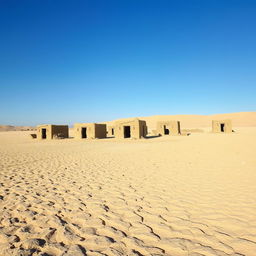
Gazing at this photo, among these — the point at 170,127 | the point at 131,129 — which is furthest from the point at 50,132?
the point at 170,127

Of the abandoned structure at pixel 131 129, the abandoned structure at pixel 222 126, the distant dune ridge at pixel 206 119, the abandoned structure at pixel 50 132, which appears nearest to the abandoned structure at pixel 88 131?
the abandoned structure at pixel 131 129

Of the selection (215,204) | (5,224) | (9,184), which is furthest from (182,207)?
(9,184)

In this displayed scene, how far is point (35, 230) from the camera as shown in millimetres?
2854

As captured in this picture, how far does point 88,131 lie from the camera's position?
2422 cm

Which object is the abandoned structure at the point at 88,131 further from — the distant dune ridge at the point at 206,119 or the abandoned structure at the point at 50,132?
the distant dune ridge at the point at 206,119

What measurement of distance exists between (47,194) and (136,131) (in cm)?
1755

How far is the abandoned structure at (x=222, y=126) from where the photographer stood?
2880 cm

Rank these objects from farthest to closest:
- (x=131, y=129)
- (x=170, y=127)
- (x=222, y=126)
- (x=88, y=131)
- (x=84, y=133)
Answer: (x=222, y=126) < (x=170, y=127) < (x=84, y=133) < (x=88, y=131) < (x=131, y=129)

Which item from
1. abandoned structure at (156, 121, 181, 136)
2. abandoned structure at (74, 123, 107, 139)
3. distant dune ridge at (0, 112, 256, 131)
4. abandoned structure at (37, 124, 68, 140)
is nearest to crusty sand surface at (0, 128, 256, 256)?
abandoned structure at (74, 123, 107, 139)

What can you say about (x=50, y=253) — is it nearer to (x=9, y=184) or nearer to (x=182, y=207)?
(x=182, y=207)

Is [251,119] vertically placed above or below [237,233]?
above

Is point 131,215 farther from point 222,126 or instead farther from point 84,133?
point 222,126

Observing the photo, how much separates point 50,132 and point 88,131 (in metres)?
5.30

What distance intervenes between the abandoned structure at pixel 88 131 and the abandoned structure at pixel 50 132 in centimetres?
316
